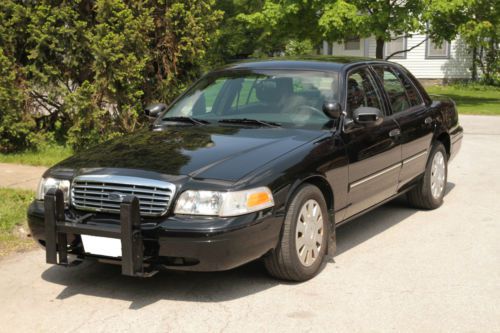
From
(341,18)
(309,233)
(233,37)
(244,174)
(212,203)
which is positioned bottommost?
(309,233)

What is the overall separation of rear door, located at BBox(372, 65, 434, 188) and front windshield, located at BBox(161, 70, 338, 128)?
0.99m

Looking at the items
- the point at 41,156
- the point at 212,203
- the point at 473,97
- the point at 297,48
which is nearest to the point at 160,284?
the point at 212,203

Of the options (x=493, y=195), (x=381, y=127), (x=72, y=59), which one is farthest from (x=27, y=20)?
(x=493, y=195)

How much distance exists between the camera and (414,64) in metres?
29.5

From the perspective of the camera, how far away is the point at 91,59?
965 centimetres

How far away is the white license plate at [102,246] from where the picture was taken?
453 centimetres

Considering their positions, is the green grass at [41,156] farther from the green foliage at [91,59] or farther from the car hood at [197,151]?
the car hood at [197,151]

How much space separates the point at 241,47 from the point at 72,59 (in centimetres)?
1973

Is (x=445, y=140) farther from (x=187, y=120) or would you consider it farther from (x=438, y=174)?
(x=187, y=120)

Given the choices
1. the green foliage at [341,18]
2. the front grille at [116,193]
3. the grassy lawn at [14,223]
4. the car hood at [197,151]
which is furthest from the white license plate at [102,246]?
the green foliage at [341,18]

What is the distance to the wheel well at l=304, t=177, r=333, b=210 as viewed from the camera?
17.4ft

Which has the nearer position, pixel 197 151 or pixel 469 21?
pixel 197 151

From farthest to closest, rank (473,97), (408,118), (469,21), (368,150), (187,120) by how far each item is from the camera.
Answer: (473,97), (469,21), (408,118), (187,120), (368,150)

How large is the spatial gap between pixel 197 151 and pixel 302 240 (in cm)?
98
